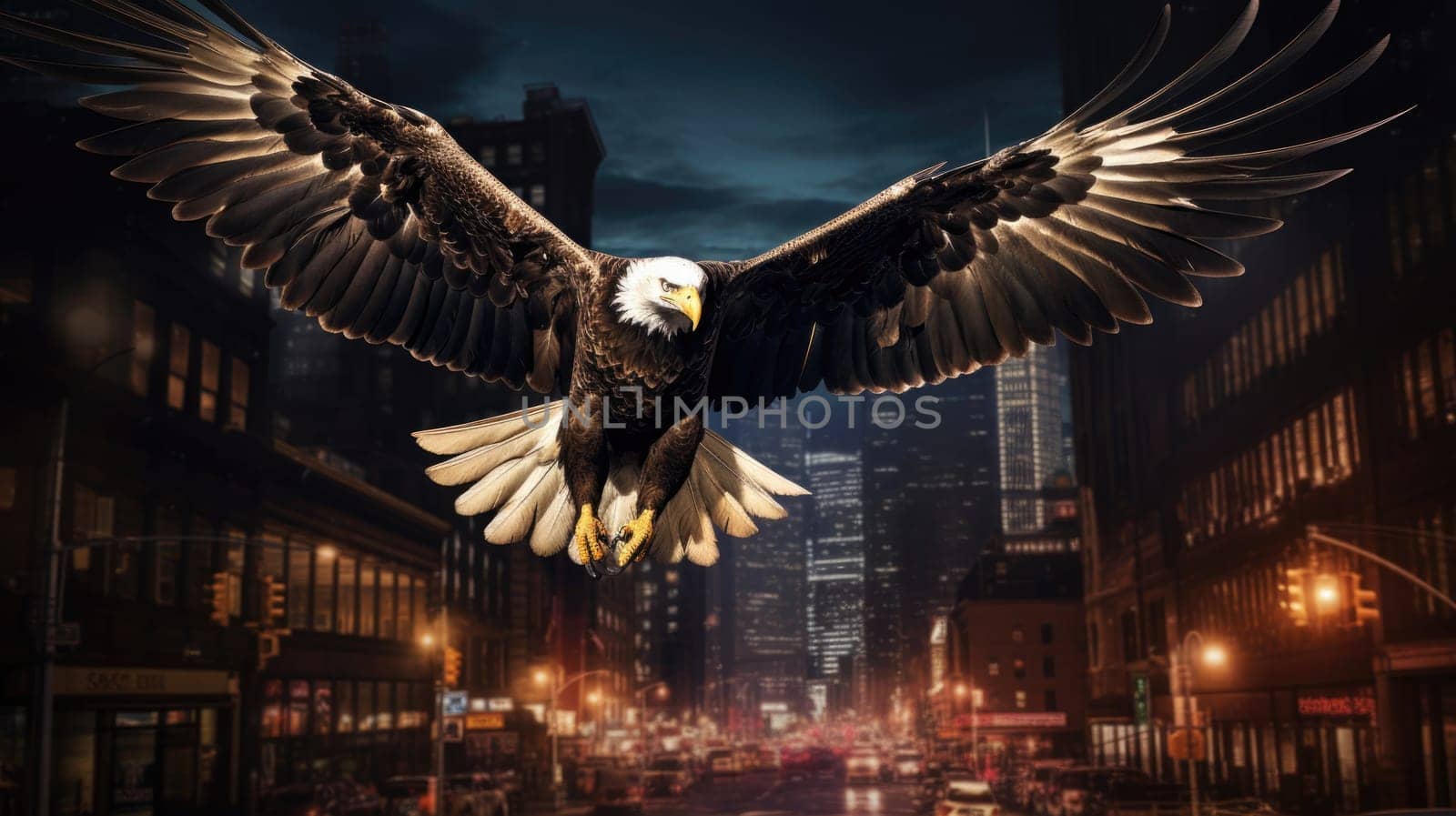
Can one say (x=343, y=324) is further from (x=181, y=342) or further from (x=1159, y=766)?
(x=1159, y=766)

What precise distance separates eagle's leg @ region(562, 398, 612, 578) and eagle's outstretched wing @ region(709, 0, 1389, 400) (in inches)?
29.9

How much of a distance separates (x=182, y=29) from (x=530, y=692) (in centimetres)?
7853

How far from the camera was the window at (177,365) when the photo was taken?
120ft

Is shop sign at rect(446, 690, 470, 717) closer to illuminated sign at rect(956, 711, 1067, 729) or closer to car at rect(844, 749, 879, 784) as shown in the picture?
car at rect(844, 749, 879, 784)

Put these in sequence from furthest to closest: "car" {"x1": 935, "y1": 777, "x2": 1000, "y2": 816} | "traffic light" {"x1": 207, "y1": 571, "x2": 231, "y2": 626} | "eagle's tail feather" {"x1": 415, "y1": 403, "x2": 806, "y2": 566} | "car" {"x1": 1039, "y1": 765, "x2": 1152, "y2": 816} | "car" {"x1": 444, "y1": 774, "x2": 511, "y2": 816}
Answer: "car" {"x1": 444, "y1": 774, "x2": 511, "y2": 816} → "car" {"x1": 1039, "y1": 765, "x2": 1152, "y2": 816} → "car" {"x1": 935, "y1": 777, "x2": 1000, "y2": 816} → "traffic light" {"x1": 207, "y1": 571, "x2": 231, "y2": 626} → "eagle's tail feather" {"x1": 415, "y1": 403, "x2": 806, "y2": 566}

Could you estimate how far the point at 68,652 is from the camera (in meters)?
31.0

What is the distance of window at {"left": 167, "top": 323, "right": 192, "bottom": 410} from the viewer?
36.7 m

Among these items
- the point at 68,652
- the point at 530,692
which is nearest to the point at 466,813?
the point at 68,652

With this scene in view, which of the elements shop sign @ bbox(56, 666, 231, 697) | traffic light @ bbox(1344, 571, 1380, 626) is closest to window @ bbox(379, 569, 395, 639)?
shop sign @ bbox(56, 666, 231, 697)

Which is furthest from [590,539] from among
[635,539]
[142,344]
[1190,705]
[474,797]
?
[1190,705]

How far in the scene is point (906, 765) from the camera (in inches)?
2611

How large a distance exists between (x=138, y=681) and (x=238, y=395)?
31.5 ft

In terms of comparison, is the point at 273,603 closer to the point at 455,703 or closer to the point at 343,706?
the point at 455,703

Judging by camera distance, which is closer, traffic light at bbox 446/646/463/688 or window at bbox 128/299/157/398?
traffic light at bbox 446/646/463/688
